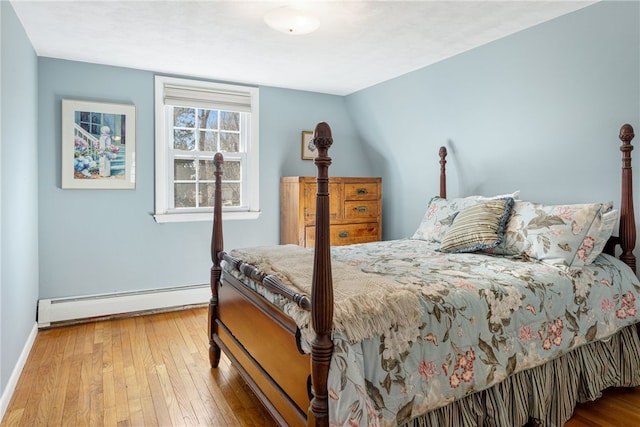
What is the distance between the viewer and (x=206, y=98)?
395 cm

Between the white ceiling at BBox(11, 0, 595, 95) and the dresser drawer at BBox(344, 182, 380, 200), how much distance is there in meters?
1.06

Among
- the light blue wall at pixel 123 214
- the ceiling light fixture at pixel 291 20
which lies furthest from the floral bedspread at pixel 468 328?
the light blue wall at pixel 123 214

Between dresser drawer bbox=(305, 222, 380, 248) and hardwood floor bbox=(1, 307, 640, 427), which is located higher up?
dresser drawer bbox=(305, 222, 380, 248)

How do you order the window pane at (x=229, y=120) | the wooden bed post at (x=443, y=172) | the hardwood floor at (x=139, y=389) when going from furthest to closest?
the window pane at (x=229, y=120) → the wooden bed post at (x=443, y=172) → the hardwood floor at (x=139, y=389)

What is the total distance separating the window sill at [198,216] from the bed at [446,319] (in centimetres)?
136

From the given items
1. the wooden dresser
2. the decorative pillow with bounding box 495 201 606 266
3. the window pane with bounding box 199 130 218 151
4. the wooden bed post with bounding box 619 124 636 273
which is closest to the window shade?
the window pane with bounding box 199 130 218 151

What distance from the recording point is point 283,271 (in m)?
1.90

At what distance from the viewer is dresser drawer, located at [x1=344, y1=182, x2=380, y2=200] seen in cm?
407

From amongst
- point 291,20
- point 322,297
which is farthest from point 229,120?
point 322,297

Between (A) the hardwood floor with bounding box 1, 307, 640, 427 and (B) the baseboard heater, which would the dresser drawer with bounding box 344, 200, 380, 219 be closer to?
(B) the baseboard heater

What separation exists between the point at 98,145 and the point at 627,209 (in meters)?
3.88

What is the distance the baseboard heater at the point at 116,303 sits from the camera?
3387 mm

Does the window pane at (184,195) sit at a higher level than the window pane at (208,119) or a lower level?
lower

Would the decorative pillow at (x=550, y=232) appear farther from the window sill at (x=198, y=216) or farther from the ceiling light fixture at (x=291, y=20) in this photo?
the window sill at (x=198, y=216)
